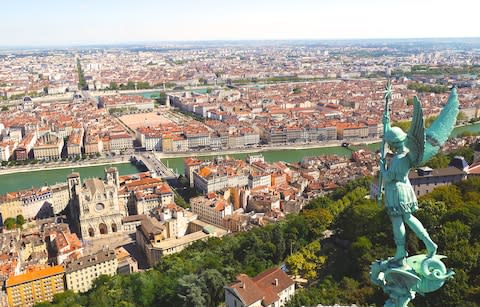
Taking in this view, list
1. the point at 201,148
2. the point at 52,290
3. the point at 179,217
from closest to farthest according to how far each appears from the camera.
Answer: the point at 52,290, the point at 179,217, the point at 201,148

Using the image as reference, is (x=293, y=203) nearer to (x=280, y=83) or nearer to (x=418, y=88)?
(x=418, y=88)

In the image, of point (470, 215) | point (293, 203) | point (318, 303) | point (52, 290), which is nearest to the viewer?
point (318, 303)

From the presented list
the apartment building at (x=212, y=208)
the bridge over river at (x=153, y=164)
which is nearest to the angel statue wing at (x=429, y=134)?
the apartment building at (x=212, y=208)

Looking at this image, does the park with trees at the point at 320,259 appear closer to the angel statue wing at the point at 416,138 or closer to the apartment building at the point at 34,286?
the apartment building at the point at 34,286

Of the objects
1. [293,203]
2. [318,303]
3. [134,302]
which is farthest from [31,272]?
[293,203]

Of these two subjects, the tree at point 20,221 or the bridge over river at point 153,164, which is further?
the bridge over river at point 153,164

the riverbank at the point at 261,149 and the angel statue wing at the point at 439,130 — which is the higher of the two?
the angel statue wing at the point at 439,130

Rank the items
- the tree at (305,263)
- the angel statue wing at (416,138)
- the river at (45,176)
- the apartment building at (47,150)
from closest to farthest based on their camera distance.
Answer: the angel statue wing at (416,138) < the tree at (305,263) < the river at (45,176) < the apartment building at (47,150)

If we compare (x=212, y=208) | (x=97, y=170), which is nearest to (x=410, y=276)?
(x=212, y=208)

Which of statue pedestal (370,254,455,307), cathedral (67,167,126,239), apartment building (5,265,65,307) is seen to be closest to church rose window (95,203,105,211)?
cathedral (67,167,126,239)
